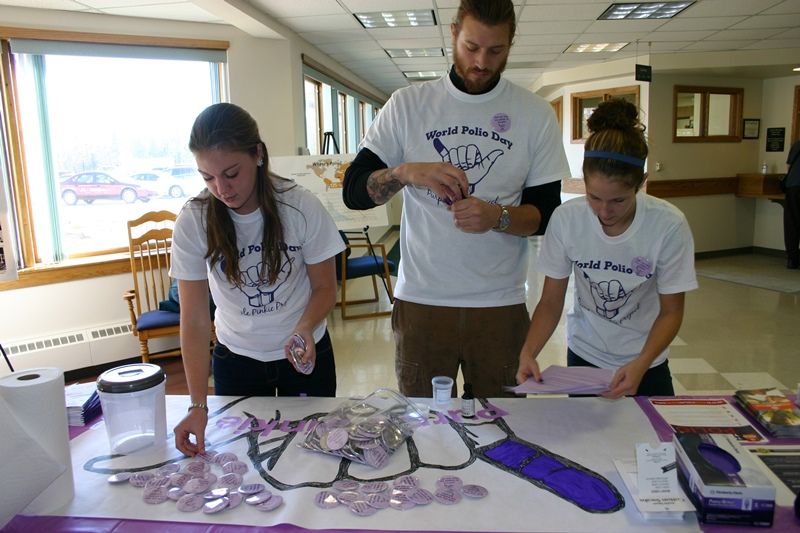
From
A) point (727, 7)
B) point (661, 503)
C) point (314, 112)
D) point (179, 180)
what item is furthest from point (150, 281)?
point (727, 7)

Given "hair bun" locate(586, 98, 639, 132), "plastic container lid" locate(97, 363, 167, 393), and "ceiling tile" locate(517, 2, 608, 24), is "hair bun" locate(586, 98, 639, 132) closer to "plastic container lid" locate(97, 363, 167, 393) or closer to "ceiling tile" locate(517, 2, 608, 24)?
"plastic container lid" locate(97, 363, 167, 393)

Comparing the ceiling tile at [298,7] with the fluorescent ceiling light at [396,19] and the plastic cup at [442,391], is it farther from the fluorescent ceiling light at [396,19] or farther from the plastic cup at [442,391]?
the plastic cup at [442,391]

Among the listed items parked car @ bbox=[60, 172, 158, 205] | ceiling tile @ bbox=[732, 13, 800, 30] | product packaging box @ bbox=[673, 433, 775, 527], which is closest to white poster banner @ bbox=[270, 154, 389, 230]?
parked car @ bbox=[60, 172, 158, 205]

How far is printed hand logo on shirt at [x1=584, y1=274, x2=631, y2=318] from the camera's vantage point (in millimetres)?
1483

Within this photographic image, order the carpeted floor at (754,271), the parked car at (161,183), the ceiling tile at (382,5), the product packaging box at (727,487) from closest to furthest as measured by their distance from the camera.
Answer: the product packaging box at (727,487), the ceiling tile at (382,5), the parked car at (161,183), the carpeted floor at (754,271)

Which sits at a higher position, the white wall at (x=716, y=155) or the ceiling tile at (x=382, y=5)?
the ceiling tile at (x=382, y=5)

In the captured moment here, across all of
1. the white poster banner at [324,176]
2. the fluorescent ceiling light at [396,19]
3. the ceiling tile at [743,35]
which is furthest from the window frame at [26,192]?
the ceiling tile at [743,35]

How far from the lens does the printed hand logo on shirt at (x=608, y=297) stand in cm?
148

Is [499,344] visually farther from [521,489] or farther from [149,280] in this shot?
[149,280]

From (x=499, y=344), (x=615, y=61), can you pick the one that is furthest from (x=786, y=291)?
(x=499, y=344)

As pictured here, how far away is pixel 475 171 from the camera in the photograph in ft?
5.05

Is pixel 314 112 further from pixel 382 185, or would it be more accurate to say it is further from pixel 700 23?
pixel 382 185

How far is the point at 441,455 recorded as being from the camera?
3.85ft

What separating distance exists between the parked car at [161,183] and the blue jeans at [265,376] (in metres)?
3.29
